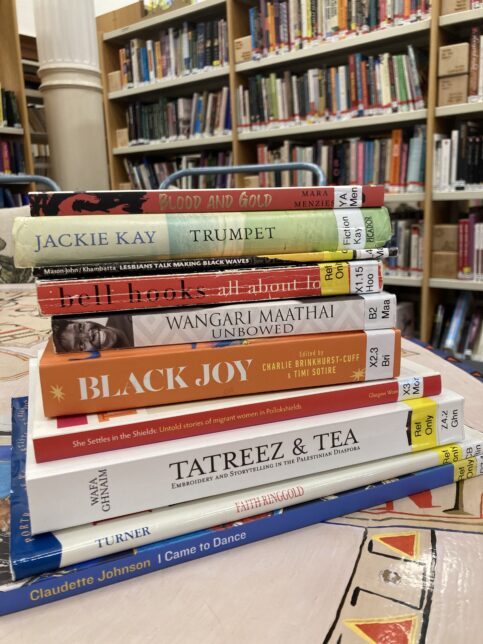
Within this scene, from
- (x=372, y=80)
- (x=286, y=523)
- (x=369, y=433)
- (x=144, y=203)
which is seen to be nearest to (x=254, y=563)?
(x=286, y=523)

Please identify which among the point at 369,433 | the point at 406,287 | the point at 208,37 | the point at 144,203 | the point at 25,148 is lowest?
the point at 406,287

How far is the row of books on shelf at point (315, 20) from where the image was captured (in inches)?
85.3

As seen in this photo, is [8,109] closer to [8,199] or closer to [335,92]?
[8,199]

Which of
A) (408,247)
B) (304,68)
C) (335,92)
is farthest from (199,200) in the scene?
(304,68)

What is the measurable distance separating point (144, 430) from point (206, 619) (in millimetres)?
137

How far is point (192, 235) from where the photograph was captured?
446 mm

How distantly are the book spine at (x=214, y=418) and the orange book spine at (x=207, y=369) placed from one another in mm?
13

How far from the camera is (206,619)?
33 centimetres

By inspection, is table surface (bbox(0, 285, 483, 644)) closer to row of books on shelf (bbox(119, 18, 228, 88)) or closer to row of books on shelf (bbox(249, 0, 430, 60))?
row of books on shelf (bbox(249, 0, 430, 60))

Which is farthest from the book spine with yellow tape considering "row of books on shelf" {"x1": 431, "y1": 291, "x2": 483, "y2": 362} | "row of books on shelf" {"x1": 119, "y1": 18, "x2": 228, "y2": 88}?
"row of books on shelf" {"x1": 119, "y1": 18, "x2": 228, "y2": 88}

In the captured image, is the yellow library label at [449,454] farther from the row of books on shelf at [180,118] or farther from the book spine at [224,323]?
the row of books on shelf at [180,118]

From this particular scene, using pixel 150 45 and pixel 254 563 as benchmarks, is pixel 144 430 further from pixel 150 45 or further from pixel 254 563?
pixel 150 45

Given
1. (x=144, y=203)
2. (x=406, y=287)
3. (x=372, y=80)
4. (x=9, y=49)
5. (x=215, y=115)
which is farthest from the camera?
(x=9, y=49)

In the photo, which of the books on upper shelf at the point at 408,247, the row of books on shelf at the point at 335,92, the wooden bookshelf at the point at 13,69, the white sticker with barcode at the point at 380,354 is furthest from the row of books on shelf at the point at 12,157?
the white sticker with barcode at the point at 380,354
